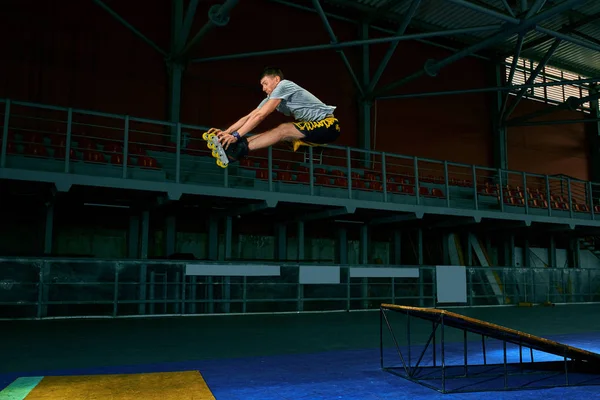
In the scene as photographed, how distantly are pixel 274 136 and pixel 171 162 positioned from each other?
12.1 m

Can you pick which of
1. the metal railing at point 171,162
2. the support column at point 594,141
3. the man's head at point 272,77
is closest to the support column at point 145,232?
the metal railing at point 171,162

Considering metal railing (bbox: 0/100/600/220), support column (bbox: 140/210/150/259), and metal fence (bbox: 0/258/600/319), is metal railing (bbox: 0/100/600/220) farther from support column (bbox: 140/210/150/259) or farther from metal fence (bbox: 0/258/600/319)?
metal fence (bbox: 0/258/600/319)

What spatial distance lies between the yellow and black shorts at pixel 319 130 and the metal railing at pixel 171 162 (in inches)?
226

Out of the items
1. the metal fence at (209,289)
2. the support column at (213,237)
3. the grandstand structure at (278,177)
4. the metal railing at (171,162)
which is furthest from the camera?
the support column at (213,237)

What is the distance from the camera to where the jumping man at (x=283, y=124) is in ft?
12.4

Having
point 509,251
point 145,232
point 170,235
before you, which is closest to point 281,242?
point 170,235

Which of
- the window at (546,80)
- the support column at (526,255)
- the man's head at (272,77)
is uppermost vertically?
the window at (546,80)

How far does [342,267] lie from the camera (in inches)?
587

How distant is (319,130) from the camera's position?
13.3 feet

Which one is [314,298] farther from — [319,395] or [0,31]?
[0,31]

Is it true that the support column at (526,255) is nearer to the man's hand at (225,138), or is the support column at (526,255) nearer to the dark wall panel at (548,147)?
the dark wall panel at (548,147)

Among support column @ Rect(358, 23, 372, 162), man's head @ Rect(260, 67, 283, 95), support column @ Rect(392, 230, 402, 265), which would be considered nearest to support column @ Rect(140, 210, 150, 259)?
support column @ Rect(358, 23, 372, 162)

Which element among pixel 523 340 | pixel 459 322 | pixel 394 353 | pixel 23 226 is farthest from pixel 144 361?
pixel 23 226

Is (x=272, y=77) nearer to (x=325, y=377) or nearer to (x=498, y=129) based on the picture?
(x=325, y=377)
